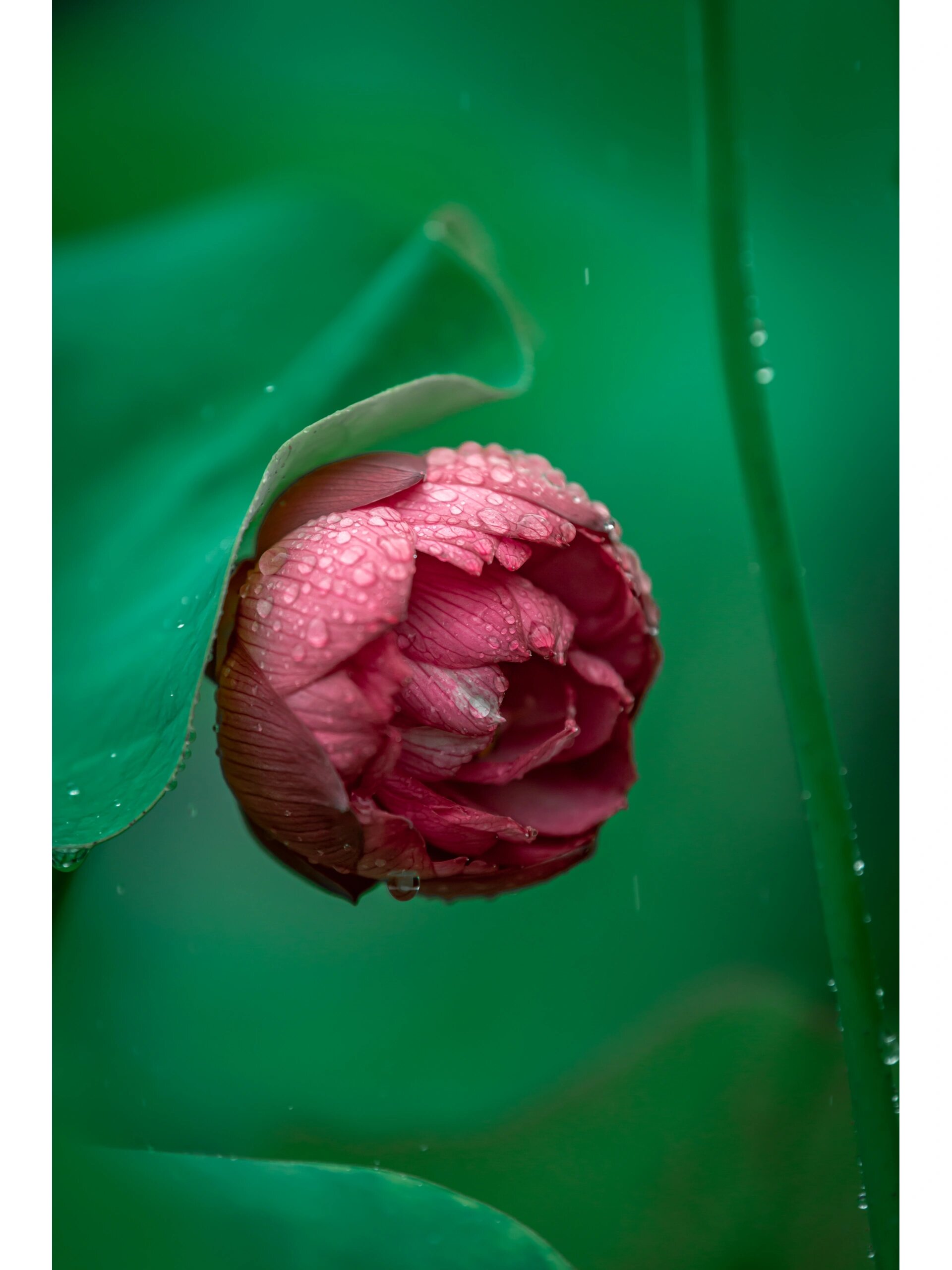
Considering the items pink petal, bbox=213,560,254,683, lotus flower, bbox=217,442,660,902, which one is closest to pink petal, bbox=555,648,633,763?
lotus flower, bbox=217,442,660,902

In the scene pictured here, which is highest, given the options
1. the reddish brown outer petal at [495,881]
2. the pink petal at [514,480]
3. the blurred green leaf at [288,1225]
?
the pink petal at [514,480]

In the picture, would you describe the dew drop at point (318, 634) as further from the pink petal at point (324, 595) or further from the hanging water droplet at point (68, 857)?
the hanging water droplet at point (68, 857)

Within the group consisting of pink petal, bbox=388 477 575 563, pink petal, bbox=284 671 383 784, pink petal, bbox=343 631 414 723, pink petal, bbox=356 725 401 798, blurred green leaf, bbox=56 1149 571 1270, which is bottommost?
blurred green leaf, bbox=56 1149 571 1270

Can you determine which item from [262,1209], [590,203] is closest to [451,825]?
[262,1209]

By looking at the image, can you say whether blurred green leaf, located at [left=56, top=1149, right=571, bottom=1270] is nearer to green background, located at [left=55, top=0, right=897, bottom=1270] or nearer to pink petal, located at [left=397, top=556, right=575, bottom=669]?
green background, located at [left=55, top=0, right=897, bottom=1270]

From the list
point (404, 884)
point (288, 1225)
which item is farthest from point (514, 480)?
point (288, 1225)

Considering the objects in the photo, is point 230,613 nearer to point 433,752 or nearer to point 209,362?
point 433,752

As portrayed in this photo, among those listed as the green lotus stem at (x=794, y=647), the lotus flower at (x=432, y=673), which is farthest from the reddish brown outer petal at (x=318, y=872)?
the green lotus stem at (x=794, y=647)

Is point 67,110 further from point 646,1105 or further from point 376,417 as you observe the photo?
point 646,1105
